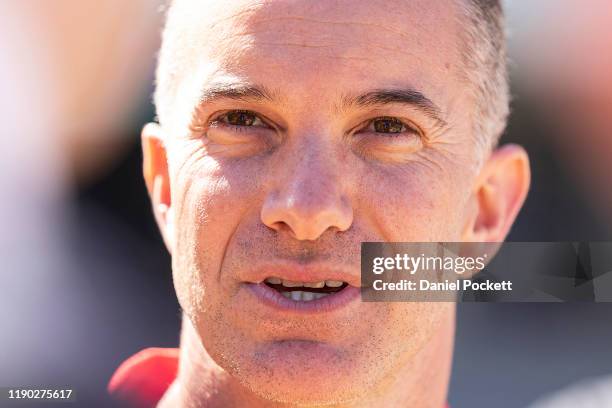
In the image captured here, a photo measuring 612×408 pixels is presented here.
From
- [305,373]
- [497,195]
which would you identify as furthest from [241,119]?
[497,195]

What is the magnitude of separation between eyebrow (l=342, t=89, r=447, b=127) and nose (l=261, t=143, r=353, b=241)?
0.12 m

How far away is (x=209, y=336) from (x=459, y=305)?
182 cm

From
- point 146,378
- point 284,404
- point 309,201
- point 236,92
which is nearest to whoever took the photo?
point 309,201

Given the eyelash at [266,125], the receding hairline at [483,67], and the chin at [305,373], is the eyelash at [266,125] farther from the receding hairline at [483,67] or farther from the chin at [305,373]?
the chin at [305,373]

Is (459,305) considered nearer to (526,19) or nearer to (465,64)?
(526,19)

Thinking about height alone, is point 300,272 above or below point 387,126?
below

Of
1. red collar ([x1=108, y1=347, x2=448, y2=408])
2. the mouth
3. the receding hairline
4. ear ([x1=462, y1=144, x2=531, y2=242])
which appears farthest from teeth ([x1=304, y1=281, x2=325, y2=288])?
red collar ([x1=108, y1=347, x2=448, y2=408])

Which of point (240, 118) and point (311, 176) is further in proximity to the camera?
point (240, 118)

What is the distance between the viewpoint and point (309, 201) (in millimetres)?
1454

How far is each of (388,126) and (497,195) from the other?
1.42 ft

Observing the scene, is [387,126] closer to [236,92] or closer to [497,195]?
[236,92]

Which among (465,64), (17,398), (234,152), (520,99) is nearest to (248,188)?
(234,152)

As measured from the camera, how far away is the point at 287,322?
4.95ft

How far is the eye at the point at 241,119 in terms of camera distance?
161 centimetres
